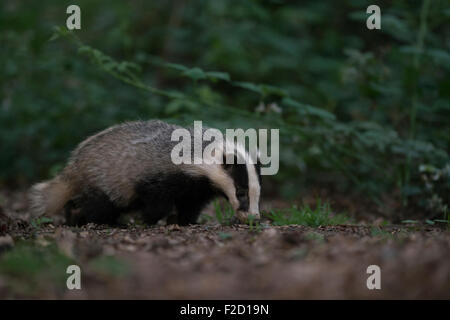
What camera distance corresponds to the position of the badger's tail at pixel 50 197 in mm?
6438

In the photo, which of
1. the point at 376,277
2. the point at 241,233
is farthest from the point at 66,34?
the point at 376,277

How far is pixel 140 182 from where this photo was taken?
586cm

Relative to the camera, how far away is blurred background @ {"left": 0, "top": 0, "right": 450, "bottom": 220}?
22.7 feet

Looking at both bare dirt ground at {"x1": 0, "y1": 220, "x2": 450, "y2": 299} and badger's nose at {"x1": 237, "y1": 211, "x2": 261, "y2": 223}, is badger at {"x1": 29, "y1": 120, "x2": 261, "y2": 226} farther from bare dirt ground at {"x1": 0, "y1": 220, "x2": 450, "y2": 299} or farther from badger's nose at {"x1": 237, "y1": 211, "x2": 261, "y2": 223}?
bare dirt ground at {"x1": 0, "y1": 220, "x2": 450, "y2": 299}

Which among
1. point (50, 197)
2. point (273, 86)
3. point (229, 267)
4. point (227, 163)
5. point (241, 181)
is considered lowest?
point (229, 267)

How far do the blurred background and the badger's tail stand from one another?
849 millimetres

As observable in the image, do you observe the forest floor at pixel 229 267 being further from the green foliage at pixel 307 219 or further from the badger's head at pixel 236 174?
the green foliage at pixel 307 219

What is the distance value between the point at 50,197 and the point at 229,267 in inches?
140

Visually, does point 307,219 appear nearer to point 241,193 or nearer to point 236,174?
point 241,193

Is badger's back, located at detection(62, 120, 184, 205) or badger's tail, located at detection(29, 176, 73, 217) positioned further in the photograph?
badger's tail, located at detection(29, 176, 73, 217)

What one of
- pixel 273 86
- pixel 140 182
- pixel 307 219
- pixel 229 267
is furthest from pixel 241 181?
pixel 273 86

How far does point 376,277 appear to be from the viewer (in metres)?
3.26

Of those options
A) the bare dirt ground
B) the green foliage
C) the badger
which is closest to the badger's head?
the badger

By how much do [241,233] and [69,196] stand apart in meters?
2.45
